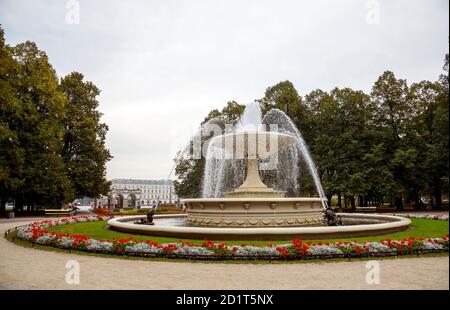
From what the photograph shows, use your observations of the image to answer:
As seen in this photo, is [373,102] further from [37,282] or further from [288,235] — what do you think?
[37,282]

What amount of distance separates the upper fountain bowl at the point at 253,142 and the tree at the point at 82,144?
2196 cm

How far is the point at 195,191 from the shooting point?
42.1 m

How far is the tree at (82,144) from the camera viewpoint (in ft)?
122

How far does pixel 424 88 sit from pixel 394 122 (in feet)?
17.4

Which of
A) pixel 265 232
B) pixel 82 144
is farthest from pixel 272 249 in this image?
pixel 82 144

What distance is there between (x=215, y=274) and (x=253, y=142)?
37.2ft

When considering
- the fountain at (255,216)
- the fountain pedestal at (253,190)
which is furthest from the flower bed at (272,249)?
the fountain pedestal at (253,190)

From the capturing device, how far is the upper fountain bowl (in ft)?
59.7

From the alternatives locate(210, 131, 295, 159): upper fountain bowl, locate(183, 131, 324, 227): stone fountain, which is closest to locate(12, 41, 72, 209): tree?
locate(210, 131, 295, 159): upper fountain bowl

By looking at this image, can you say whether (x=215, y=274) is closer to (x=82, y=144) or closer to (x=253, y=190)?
(x=253, y=190)

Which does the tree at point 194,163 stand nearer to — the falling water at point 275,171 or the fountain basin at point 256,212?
the falling water at point 275,171

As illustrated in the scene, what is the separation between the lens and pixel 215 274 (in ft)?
25.7

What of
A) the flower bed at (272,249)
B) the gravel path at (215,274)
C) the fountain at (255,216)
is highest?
the fountain at (255,216)
